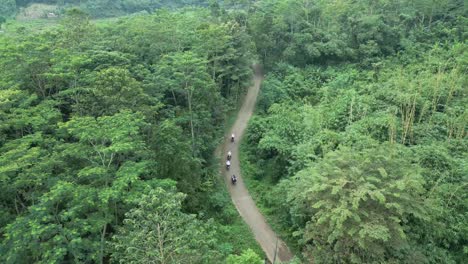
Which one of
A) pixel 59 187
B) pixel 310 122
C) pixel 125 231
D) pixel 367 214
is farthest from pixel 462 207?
pixel 59 187

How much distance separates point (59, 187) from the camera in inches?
576

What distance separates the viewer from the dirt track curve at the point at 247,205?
22.5m

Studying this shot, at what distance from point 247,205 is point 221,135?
767 cm

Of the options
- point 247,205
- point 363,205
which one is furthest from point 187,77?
point 363,205

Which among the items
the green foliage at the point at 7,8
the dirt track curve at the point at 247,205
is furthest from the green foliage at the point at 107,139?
the green foliage at the point at 7,8

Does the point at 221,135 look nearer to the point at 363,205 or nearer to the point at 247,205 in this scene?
the point at 247,205

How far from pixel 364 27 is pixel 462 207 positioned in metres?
26.1

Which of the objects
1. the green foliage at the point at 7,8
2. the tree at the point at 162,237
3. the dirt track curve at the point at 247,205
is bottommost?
the dirt track curve at the point at 247,205

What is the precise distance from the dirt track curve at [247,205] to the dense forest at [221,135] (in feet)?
2.32

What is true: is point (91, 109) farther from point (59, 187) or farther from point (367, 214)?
point (367, 214)

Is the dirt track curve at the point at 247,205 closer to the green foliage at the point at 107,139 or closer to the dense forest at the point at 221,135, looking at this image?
the dense forest at the point at 221,135

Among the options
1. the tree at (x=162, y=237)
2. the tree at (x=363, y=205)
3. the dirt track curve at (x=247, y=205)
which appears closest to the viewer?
the tree at (x=162, y=237)

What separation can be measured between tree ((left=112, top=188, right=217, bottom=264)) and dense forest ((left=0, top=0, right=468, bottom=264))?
74 mm

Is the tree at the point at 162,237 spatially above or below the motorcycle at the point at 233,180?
above
